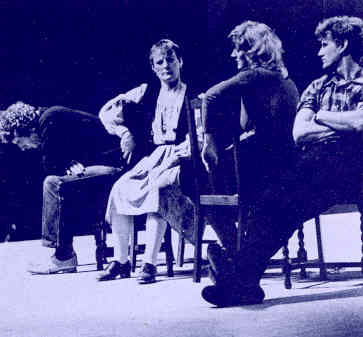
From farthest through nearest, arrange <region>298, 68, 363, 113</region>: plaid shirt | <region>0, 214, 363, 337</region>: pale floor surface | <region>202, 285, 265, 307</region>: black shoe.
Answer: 1. <region>298, 68, 363, 113</region>: plaid shirt
2. <region>202, 285, 265, 307</region>: black shoe
3. <region>0, 214, 363, 337</region>: pale floor surface

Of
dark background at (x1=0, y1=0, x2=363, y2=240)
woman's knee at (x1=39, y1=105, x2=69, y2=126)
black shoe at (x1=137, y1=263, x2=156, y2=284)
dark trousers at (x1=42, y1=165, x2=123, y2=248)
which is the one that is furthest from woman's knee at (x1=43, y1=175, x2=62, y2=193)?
black shoe at (x1=137, y1=263, x2=156, y2=284)

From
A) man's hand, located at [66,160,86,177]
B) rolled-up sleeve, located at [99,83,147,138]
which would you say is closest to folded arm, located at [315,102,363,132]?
rolled-up sleeve, located at [99,83,147,138]

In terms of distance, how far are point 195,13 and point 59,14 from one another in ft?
2.75

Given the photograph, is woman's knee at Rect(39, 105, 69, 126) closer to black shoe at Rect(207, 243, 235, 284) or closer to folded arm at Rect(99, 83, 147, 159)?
folded arm at Rect(99, 83, 147, 159)

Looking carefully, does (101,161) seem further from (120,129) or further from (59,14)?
(59,14)

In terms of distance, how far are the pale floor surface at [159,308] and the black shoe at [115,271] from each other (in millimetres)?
59

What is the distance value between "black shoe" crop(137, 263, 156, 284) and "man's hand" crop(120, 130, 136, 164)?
725mm

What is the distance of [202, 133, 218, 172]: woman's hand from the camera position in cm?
334

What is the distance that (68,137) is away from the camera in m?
4.19

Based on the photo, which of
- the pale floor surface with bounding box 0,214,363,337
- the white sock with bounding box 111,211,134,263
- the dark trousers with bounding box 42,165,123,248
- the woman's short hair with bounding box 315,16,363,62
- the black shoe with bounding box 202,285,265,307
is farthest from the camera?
the dark trousers with bounding box 42,165,123,248

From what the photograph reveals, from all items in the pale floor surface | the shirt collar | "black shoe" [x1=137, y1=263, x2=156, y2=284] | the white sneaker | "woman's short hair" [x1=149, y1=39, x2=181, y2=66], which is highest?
"woman's short hair" [x1=149, y1=39, x2=181, y2=66]

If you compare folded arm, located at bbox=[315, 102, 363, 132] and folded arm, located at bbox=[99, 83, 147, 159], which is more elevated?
folded arm, located at bbox=[99, 83, 147, 159]

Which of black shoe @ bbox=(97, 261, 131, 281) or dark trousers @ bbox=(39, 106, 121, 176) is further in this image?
dark trousers @ bbox=(39, 106, 121, 176)

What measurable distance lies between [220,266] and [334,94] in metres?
1.19
